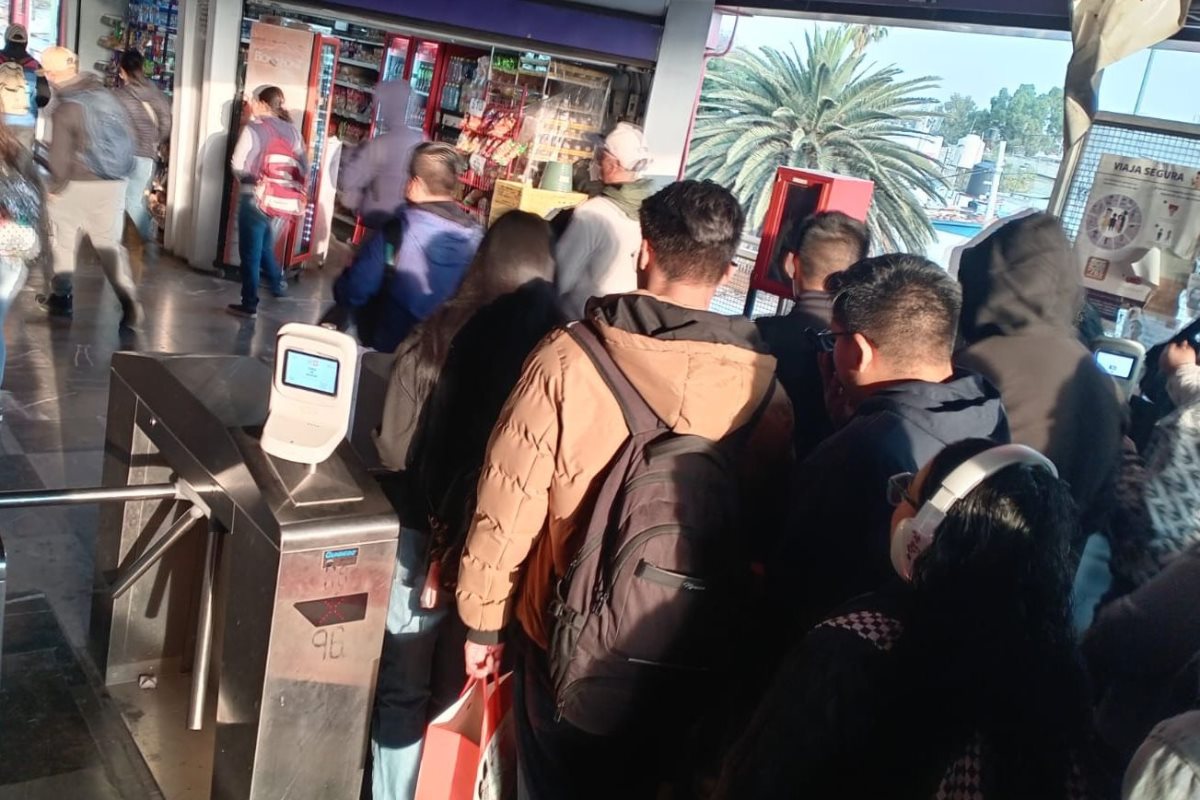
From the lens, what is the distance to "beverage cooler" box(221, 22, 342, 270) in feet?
25.0

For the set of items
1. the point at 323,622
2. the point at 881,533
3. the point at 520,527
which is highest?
the point at 881,533

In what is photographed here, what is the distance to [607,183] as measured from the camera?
3848mm

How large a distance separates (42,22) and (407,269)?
Answer: 40.3 ft

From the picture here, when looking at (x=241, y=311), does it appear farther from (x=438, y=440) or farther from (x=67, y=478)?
(x=438, y=440)

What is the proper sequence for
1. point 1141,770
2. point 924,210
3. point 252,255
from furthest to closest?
point 924,210
point 252,255
point 1141,770

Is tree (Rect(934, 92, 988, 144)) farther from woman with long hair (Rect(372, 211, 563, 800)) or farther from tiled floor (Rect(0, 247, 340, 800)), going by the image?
woman with long hair (Rect(372, 211, 563, 800))

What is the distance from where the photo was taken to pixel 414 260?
342 centimetres

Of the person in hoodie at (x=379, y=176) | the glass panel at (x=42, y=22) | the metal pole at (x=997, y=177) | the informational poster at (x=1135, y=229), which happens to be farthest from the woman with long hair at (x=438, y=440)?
the glass panel at (x=42, y=22)

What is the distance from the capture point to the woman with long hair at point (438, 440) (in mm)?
2416

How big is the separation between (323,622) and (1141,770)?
4.92 ft

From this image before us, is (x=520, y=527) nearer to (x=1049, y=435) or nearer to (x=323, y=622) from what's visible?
(x=323, y=622)

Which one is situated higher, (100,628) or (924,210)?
(924,210)

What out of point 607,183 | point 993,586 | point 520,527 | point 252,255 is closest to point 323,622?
point 520,527

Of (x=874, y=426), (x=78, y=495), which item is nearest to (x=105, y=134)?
(x=78, y=495)
